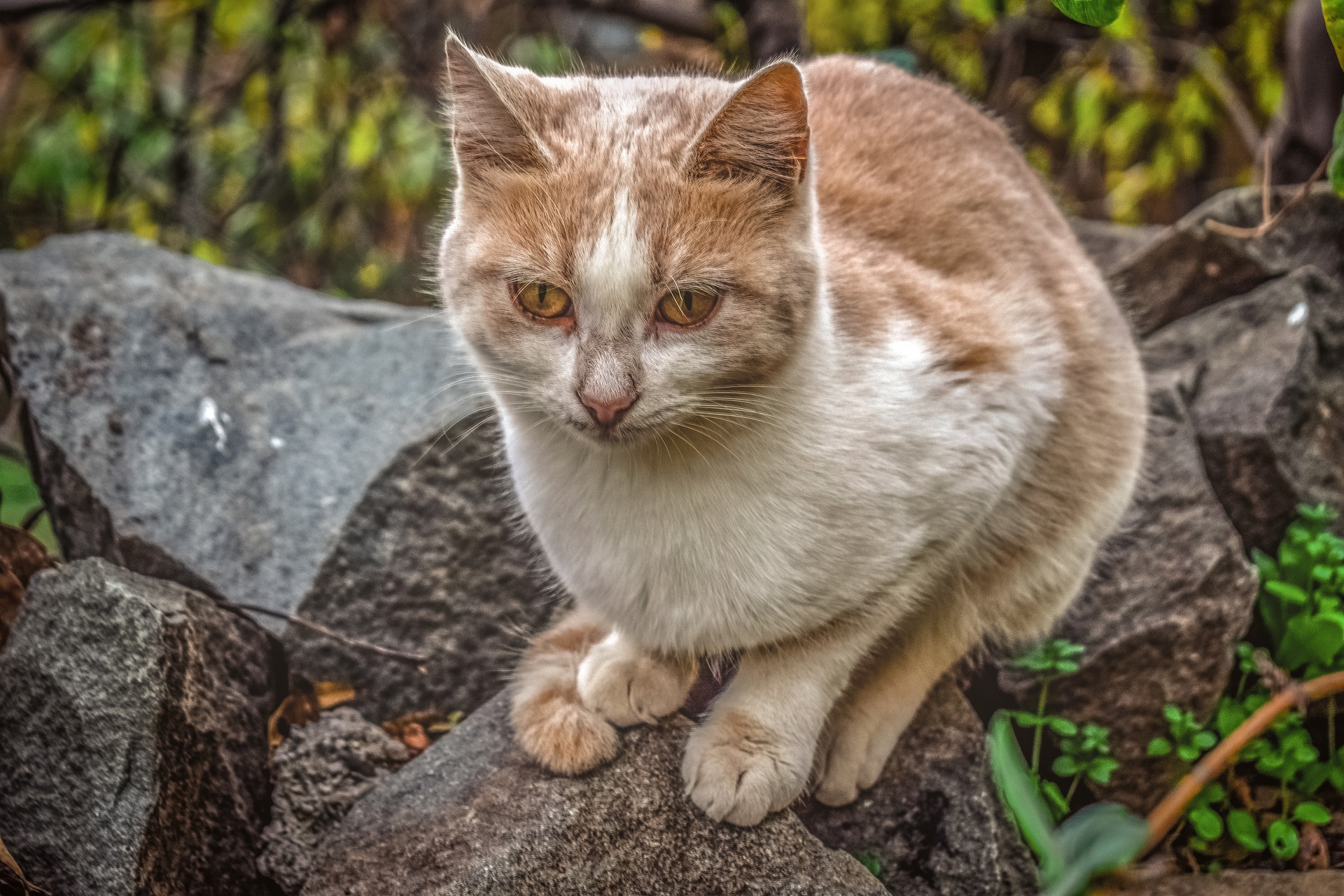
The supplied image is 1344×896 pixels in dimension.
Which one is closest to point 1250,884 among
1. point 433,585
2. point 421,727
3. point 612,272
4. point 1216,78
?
point 612,272

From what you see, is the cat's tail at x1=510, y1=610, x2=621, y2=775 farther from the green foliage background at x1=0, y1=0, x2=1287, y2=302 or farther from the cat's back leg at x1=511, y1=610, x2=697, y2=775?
the green foliage background at x1=0, y1=0, x2=1287, y2=302

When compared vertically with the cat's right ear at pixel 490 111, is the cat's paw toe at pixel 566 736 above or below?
below

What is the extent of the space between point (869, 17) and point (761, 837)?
10.2 feet

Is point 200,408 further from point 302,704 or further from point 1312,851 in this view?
point 1312,851

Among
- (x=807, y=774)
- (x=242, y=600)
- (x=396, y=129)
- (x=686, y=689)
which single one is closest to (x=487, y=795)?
(x=686, y=689)

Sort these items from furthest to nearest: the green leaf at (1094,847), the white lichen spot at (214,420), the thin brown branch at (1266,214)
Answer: the white lichen spot at (214,420), the thin brown branch at (1266,214), the green leaf at (1094,847)

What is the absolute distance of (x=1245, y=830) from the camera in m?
1.37

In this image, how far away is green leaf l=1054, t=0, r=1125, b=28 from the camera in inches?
40.4

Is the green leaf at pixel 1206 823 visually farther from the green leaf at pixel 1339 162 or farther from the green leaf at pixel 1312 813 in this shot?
the green leaf at pixel 1339 162

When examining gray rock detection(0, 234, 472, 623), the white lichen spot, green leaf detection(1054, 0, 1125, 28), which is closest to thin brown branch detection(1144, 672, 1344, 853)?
green leaf detection(1054, 0, 1125, 28)

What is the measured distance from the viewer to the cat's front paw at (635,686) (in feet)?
4.77

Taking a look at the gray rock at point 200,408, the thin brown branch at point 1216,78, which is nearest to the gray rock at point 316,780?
the gray rock at point 200,408

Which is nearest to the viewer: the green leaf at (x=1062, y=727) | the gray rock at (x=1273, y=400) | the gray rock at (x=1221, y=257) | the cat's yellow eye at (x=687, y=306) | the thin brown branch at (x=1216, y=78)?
the cat's yellow eye at (x=687, y=306)

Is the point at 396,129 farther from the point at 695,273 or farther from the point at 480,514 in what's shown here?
the point at 695,273
